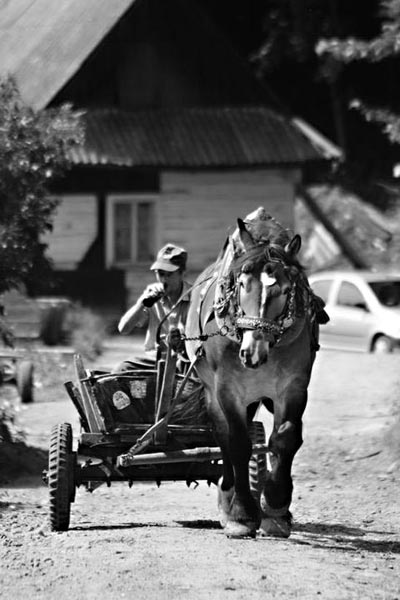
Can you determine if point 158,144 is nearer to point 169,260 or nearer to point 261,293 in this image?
point 169,260

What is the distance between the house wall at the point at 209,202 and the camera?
28156 millimetres

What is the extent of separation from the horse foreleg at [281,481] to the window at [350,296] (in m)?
14.3

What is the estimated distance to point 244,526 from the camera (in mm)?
8258

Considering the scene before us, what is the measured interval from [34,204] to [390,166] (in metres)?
23.2

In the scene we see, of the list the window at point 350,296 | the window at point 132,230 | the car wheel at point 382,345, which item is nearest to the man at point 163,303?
the car wheel at point 382,345

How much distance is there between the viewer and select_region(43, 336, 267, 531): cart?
341 inches

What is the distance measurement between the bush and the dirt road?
302 inches

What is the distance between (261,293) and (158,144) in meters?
19.3

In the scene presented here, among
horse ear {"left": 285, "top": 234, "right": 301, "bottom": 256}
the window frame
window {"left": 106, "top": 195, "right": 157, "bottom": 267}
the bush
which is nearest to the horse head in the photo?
horse ear {"left": 285, "top": 234, "right": 301, "bottom": 256}

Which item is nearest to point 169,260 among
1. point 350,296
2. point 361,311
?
point 361,311

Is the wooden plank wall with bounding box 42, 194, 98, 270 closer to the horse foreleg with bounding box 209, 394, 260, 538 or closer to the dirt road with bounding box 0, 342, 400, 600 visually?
the dirt road with bounding box 0, 342, 400, 600

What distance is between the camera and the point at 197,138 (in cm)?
2748

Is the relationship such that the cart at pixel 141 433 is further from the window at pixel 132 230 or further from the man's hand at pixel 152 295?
the window at pixel 132 230

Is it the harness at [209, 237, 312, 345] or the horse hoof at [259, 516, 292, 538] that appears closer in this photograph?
the harness at [209, 237, 312, 345]
